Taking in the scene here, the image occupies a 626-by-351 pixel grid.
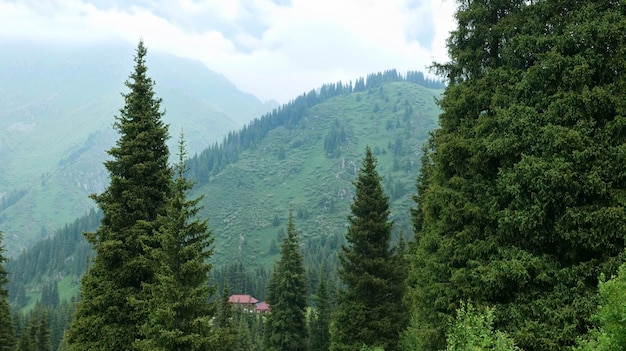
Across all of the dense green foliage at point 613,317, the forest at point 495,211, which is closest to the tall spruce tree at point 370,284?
the forest at point 495,211

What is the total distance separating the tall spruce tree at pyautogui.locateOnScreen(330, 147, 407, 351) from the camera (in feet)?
83.9

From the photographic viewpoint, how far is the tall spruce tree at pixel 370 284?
25.6m

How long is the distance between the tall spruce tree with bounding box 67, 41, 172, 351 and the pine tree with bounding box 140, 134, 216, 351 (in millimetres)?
1046

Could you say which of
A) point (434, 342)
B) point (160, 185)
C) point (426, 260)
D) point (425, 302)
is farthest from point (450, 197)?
point (160, 185)

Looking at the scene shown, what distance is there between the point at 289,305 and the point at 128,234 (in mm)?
25854

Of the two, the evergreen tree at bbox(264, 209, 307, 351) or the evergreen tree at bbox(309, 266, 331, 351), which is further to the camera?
the evergreen tree at bbox(309, 266, 331, 351)

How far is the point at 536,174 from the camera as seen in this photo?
12.5 meters

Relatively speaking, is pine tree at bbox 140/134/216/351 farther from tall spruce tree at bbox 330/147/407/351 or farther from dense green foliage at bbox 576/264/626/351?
dense green foliage at bbox 576/264/626/351

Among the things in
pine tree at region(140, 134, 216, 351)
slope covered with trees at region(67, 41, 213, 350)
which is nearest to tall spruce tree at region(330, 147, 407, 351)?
pine tree at region(140, 134, 216, 351)

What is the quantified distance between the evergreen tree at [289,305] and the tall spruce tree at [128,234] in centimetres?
2179

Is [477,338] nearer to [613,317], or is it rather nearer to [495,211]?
[613,317]

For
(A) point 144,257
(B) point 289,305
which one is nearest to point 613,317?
(A) point 144,257

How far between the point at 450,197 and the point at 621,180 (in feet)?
16.2

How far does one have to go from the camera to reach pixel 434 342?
15734 millimetres
